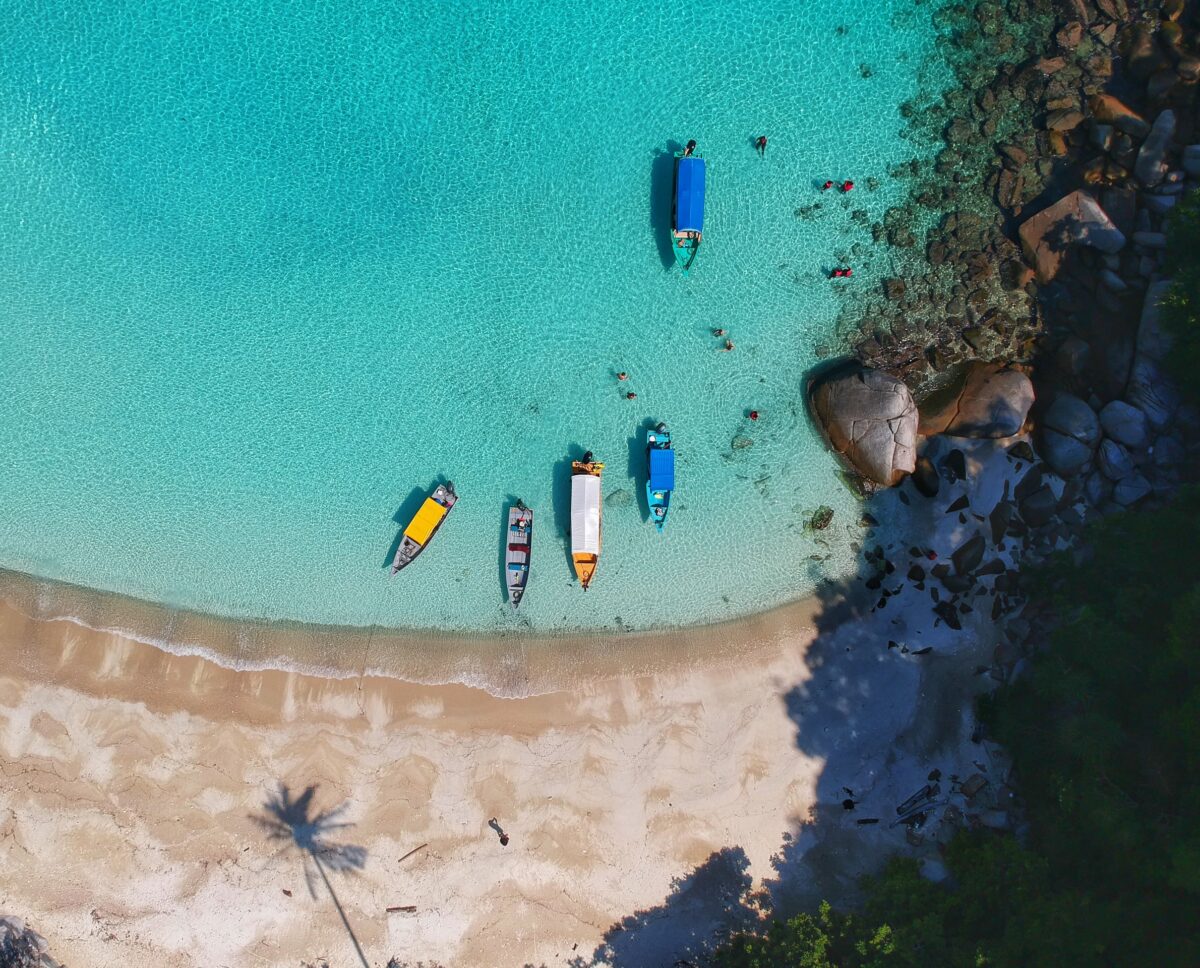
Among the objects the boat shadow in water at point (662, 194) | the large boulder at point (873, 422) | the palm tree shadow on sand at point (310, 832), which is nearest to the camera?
the palm tree shadow on sand at point (310, 832)

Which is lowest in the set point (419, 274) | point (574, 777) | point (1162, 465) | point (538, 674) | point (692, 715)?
point (574, 777)

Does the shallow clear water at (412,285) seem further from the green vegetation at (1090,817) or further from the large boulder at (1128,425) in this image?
the large boulder at (1128,425)

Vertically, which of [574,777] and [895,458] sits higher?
[895,458]

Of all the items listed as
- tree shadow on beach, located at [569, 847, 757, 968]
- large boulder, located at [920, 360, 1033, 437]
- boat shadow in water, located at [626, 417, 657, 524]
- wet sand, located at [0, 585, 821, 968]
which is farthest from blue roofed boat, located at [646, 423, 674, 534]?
tree shadow on beach, located at [569, 847, 757, 968]

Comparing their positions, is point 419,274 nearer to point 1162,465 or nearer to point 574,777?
point 574,777

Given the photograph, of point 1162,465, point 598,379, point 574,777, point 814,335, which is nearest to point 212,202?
point 598,379

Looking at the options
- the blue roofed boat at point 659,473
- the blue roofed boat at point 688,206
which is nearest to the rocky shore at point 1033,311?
the blue roofed boat at point 659,473

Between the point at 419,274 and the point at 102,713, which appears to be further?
the point at 419,274
